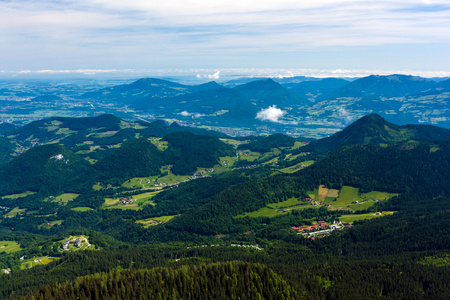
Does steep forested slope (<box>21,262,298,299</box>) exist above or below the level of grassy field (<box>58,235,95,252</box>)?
above

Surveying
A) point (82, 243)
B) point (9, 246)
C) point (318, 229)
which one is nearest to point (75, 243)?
point (82, 243)

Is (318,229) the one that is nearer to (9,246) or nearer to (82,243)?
(82,243)

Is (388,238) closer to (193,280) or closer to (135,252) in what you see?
(193,280)

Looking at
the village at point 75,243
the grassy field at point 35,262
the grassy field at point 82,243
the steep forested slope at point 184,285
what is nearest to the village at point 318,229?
the steep forested slope at point 184,285

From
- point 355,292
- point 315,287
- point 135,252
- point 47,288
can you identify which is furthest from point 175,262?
point 355,292

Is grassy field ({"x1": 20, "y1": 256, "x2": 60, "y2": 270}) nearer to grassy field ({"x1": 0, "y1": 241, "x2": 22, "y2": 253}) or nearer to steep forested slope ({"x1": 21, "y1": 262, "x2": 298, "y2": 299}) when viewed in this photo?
grassy field ({"x1": 0, "y1": 241, "x2": 22, "y2": 253})

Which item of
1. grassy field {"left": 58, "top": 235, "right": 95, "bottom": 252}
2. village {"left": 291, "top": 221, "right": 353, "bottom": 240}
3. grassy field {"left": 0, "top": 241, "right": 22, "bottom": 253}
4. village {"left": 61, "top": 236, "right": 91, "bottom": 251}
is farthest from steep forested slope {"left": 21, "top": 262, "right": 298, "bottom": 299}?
grassy field {"left": 0, "top": 241, "right": 22, "bottom": 253}
